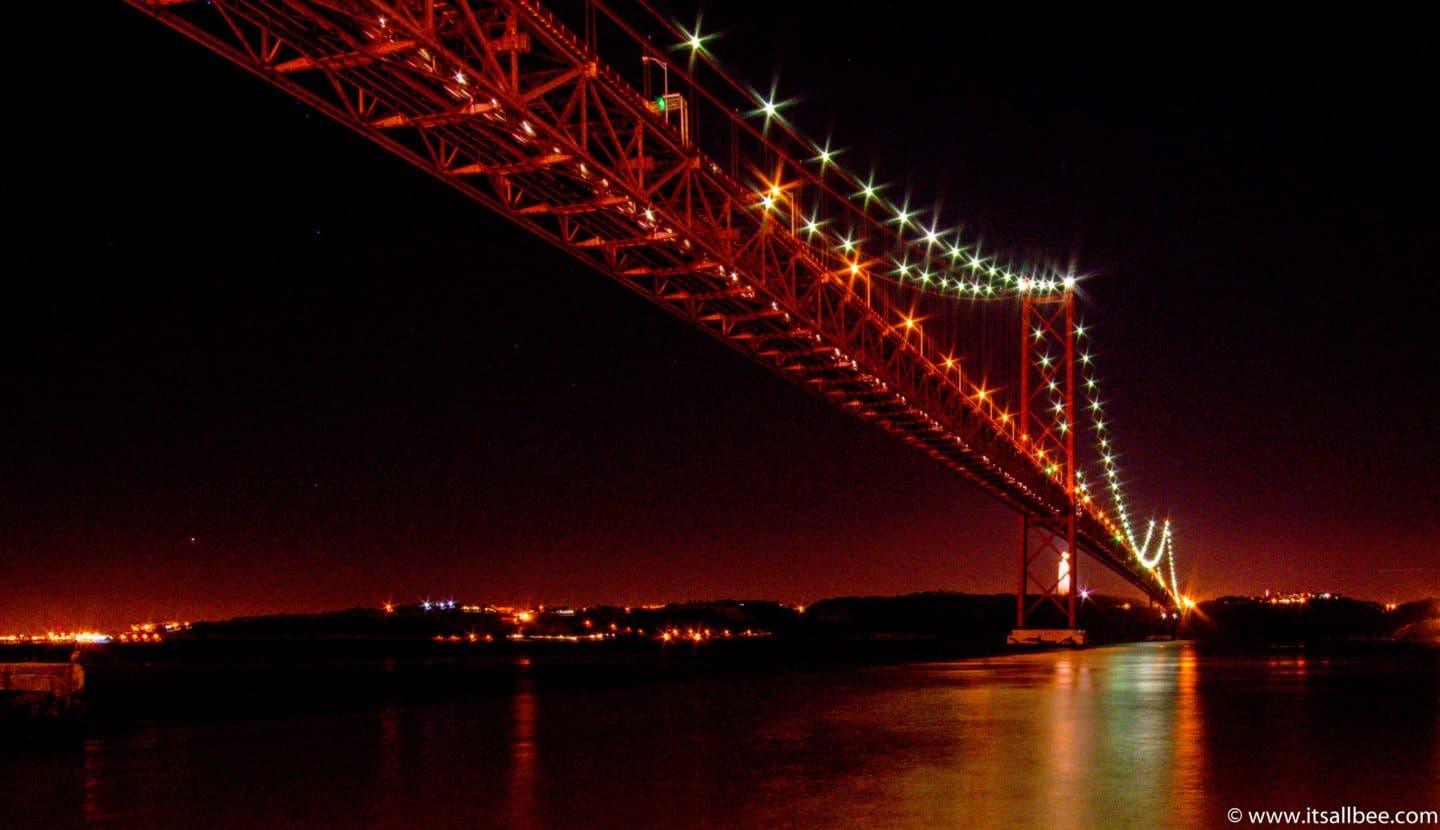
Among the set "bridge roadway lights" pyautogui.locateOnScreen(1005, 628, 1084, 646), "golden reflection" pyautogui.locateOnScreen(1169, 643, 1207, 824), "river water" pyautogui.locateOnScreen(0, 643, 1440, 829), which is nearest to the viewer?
"golden reflection" pyautogui.locateOnScreen(1169, 643, 1207, 824)

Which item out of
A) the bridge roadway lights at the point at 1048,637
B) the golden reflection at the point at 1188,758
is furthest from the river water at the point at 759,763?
the bridge roadway lights at the point at 1048,637

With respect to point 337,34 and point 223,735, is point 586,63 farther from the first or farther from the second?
point 223,735

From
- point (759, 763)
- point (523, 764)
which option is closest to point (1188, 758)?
point (759, 763)

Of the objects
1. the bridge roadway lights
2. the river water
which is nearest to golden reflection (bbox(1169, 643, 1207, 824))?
the river water

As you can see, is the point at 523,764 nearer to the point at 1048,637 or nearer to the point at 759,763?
the point at 759,763

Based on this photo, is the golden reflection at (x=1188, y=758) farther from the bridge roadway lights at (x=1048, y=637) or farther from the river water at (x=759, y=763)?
the bridge roadway lights at (x=1048, y=637)

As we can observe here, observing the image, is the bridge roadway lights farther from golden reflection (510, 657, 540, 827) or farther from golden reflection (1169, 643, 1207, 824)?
golden reflection (510, 657, 540, 827)

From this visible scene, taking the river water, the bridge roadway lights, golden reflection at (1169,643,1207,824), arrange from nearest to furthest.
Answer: golden reflection at (1169,643,1207,824)
the river water
the bridge roadway lights
